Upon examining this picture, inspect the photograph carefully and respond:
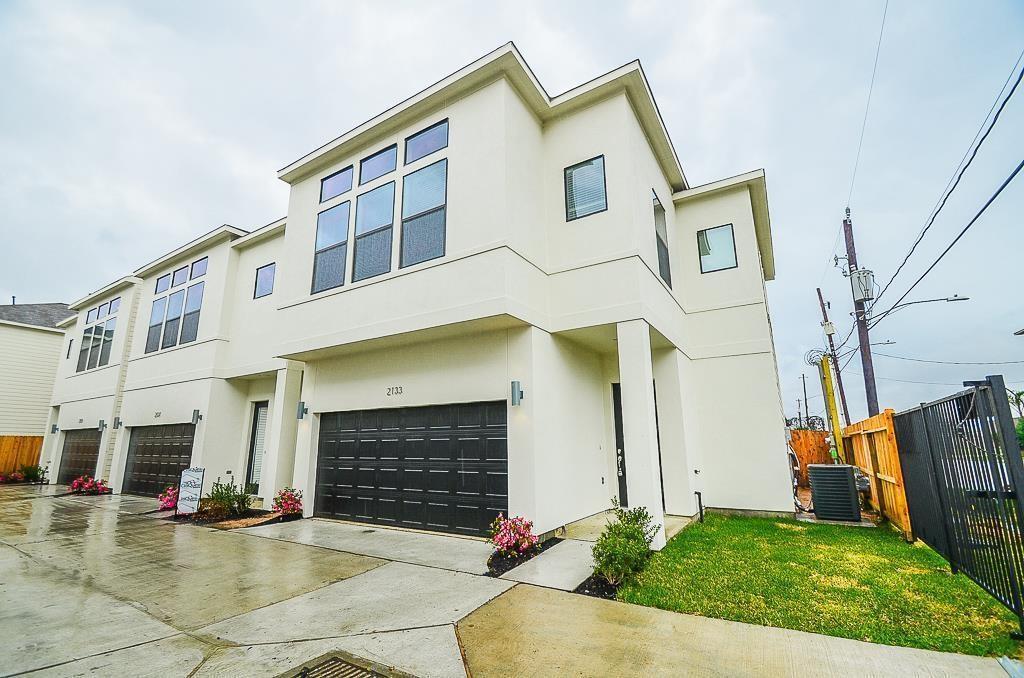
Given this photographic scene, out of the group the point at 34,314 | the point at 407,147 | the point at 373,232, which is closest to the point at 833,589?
the point at 373,232

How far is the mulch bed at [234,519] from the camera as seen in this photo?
9075mm

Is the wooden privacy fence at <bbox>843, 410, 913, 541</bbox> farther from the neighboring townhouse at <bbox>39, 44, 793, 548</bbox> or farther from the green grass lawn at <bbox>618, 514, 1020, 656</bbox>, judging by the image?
the neighboring townhouse at <bbox>39, 44, 793, 548</bbox>

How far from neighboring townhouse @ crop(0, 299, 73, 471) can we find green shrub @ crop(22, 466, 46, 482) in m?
0.67

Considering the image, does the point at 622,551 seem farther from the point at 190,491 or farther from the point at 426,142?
the point at 190,491

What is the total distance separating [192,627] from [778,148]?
18.5 metres

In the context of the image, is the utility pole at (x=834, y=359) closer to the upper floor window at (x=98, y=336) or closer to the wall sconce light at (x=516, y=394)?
the wall sconce light at (x=516, y=394)

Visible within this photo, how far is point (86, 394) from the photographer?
689 inches

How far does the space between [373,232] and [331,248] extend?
136 cm

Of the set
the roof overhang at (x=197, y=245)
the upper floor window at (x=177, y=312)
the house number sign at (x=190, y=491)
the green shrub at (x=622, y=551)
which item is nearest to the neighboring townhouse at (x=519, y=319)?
the green shrub at (x=622, y=551)

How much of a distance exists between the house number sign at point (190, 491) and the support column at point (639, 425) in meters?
9.94

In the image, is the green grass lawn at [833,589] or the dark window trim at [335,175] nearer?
the green grass lawn at [833,589]

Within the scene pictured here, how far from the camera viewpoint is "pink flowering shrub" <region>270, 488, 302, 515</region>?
9.44 metres

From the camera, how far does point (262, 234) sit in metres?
12.4

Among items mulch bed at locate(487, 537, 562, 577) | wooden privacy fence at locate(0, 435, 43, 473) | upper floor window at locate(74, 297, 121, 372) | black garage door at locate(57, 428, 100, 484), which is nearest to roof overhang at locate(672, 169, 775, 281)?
mulch bed at locate(487, 537, 562, 577)
